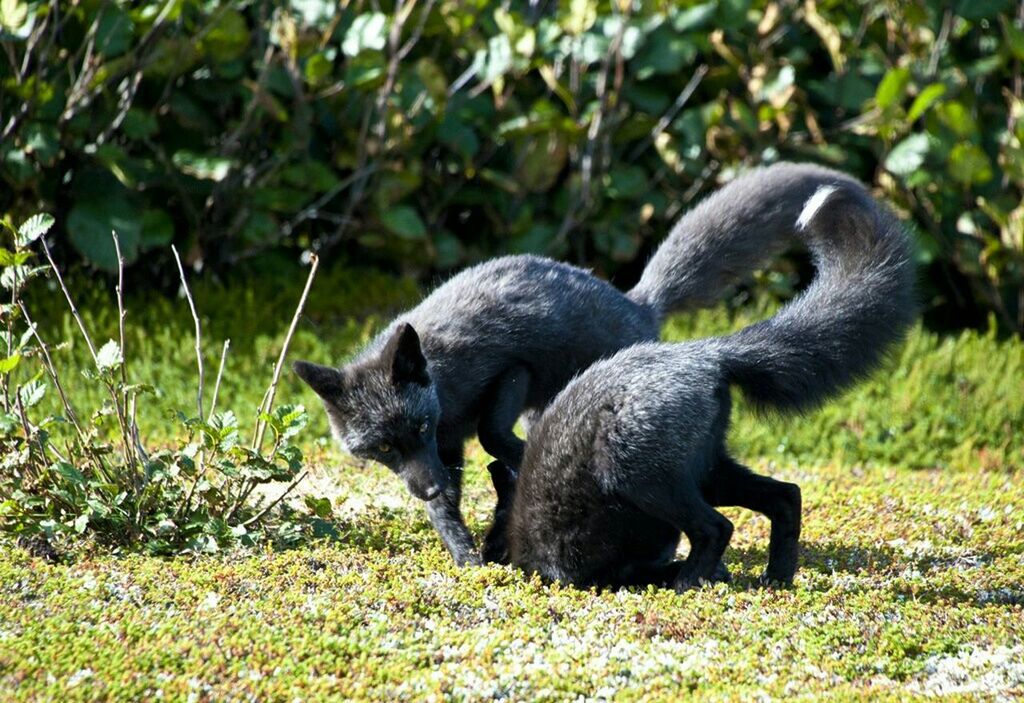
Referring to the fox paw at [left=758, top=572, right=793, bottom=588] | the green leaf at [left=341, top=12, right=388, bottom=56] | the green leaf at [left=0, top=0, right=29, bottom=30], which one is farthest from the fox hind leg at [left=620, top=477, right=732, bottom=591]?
the green leaf at [left=0, top=0, right=29, bottom=30]

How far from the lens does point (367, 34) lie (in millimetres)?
8984

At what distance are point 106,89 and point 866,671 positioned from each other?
22.1 ft

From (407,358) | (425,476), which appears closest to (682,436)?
(425,476)

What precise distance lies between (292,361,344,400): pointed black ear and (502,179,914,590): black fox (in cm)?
100

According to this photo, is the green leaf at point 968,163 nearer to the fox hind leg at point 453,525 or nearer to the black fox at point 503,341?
the black fox at point 503,341

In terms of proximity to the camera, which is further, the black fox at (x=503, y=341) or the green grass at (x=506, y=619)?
the black fox at (x=503, y=341)

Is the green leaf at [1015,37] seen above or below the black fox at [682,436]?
above

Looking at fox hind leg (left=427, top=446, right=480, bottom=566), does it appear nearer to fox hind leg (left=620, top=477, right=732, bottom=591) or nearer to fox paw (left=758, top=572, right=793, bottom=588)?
fox hind leg (left=620, top=477, right=732, bottom=591)

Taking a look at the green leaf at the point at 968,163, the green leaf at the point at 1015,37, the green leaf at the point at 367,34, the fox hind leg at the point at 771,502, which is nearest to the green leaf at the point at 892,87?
the green leaf at the point at 968,163

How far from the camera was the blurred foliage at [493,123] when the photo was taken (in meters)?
8.83

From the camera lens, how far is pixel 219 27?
8836 mm

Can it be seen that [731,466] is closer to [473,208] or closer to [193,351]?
[193,351]

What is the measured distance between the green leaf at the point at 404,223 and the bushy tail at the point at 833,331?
14.8ft

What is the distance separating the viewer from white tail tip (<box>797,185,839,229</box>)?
5797 millimetres
